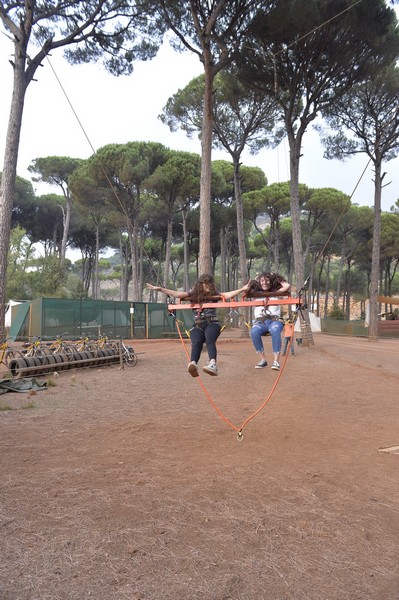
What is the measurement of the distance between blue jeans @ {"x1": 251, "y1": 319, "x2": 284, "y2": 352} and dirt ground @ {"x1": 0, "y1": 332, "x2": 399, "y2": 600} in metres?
1.10

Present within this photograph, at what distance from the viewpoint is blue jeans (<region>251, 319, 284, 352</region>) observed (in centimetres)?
571

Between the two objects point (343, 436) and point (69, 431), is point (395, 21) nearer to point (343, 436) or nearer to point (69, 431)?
point (343, 436)

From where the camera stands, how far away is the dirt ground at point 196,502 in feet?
7.64

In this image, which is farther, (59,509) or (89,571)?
(59,509)

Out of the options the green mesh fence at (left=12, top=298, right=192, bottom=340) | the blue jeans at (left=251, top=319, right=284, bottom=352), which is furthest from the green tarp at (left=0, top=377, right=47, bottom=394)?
the blue jeans at (left=251, top=319, right=284, bottom=352)

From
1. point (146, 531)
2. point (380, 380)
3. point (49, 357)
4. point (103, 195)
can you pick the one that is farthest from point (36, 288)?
point (146, 531)

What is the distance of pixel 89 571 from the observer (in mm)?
2359

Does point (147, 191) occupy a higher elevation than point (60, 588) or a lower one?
higher

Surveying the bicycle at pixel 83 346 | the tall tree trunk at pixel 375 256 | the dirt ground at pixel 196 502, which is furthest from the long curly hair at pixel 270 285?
the tall tree trunk at pixel 375 256

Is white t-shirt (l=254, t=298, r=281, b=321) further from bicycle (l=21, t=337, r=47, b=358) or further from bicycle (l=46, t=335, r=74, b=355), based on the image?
bicycle (l=46, t=335, r=74, b=355)

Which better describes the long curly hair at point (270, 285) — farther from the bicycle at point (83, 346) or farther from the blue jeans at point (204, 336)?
the bicycle at point (83, 346)

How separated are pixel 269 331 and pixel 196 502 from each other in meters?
2.94

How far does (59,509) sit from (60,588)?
36.4 inches

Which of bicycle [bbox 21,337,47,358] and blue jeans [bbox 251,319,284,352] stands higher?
blue jeans [bbox 251,319,284,352]
